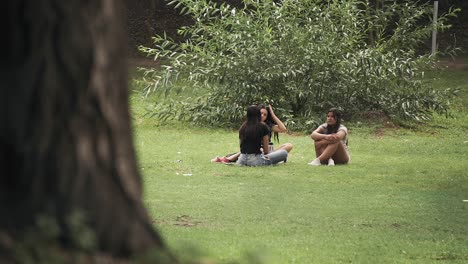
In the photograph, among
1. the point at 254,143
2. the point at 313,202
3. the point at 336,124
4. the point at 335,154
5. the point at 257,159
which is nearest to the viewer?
the point at 313,202

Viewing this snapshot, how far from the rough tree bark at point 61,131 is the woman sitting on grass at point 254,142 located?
12.6m

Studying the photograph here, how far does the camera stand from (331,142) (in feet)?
52.7

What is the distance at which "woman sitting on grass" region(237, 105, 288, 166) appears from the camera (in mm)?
15781

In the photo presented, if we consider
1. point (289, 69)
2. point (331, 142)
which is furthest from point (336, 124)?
point (289, 69)

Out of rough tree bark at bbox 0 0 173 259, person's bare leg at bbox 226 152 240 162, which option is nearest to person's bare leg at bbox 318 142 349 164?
person's bare leg at bbox 226 152 240 162

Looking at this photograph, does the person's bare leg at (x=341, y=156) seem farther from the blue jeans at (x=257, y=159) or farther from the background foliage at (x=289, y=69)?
the background foliage at (x=289, y=69)

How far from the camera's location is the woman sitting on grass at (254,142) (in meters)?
15.8

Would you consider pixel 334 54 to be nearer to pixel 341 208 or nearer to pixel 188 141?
pixel 188 141

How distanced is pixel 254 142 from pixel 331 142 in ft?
4.20

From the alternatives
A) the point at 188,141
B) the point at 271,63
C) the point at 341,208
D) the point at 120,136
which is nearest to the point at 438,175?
the point at 341,208

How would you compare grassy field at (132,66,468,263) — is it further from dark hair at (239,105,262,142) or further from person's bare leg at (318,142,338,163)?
dark hair at (239,105,262,142)

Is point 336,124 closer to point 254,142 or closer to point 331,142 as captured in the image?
point 331,142

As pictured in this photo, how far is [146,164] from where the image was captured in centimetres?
1600

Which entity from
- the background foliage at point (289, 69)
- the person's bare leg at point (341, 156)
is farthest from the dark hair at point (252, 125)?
the background foliage at point (289, 69)
